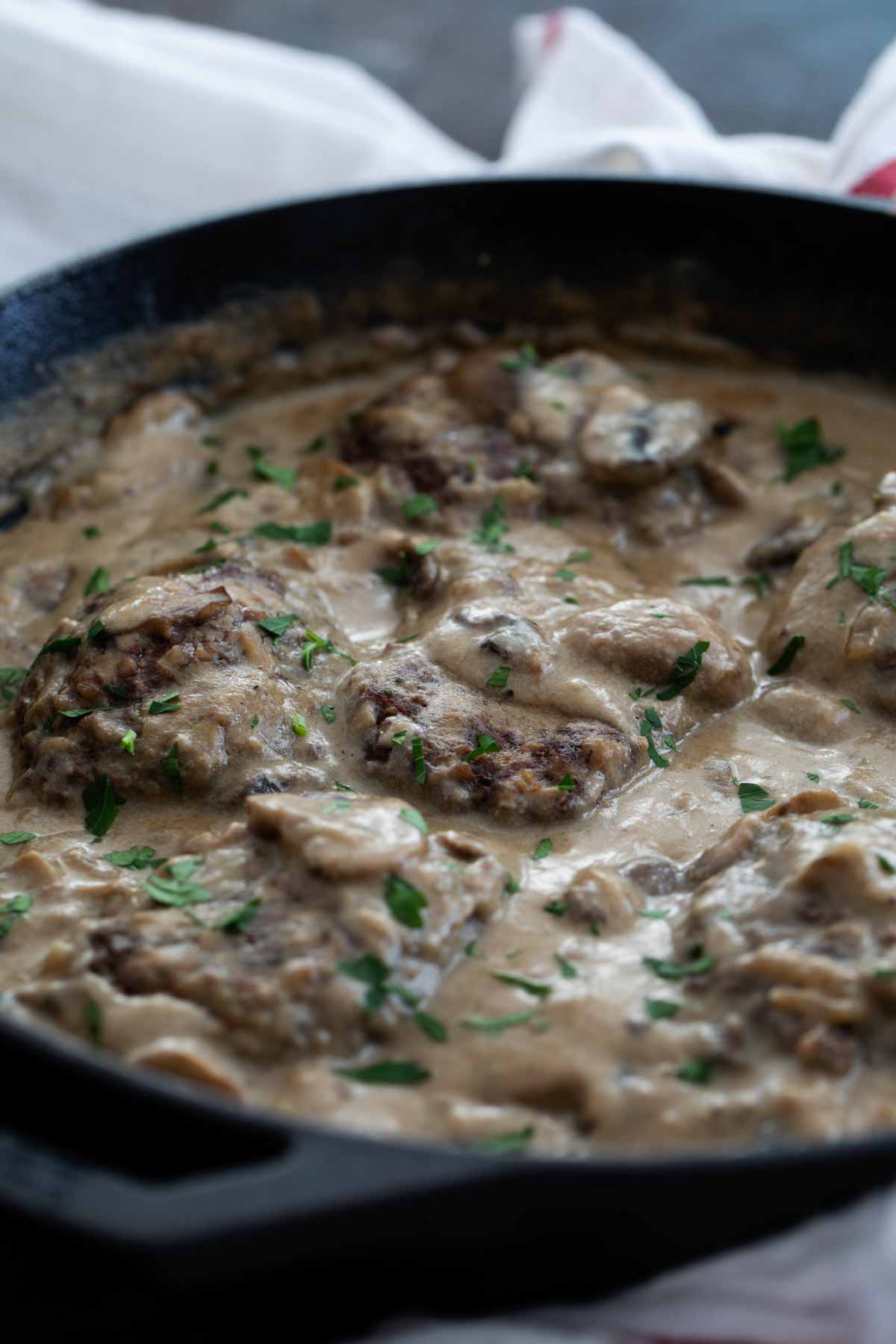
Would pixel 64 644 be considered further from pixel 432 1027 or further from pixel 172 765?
pixel 432 1027

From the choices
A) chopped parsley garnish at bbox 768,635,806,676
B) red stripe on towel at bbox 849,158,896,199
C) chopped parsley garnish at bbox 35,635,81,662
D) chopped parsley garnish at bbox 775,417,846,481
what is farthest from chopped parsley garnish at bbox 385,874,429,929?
red stripe on towel at bbox 849,158,896,199

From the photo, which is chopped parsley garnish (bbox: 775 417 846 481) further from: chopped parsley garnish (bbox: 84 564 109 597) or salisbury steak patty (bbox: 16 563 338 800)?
chopped parsley garnish (bbox: 84 564 109 597)

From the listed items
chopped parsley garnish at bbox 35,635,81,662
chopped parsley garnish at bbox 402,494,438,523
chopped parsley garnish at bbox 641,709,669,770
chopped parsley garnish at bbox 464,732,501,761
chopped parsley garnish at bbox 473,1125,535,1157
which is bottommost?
chopped parsley garnish at bbox 35,635,81,662

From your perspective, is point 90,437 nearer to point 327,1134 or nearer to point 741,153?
point 741,153

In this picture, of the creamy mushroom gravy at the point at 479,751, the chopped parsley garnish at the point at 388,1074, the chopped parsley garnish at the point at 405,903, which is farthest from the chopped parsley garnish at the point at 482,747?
the chopped parsley garnish at the point at 388,1074

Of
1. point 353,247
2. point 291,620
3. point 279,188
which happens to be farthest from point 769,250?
point 291,620
